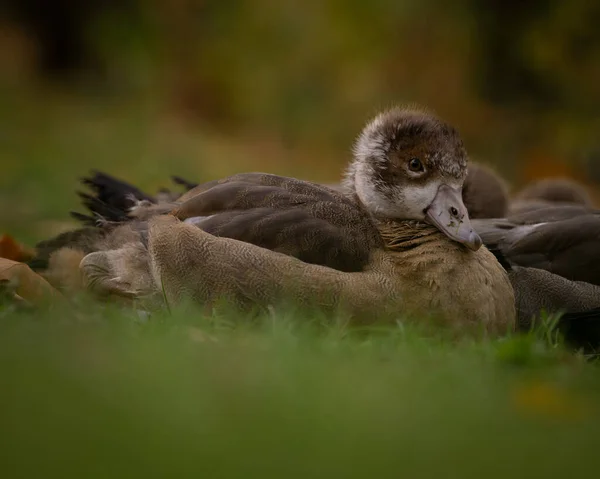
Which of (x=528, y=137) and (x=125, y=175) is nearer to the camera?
(x=125, y=175)

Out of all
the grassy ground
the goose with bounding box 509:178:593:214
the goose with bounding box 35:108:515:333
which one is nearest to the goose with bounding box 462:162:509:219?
the goose with bounding box 509:178:593:214

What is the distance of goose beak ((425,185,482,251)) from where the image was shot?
5.64 meters

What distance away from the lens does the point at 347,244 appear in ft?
18.1

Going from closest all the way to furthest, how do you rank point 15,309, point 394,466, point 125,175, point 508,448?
point 394,466
point 508,448
point 15,309
point 125,175

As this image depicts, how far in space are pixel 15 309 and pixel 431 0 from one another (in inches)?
553

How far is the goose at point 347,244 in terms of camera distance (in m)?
5.34

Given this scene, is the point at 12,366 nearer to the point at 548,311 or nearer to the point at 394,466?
the point at 394,466

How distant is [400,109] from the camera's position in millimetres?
6160

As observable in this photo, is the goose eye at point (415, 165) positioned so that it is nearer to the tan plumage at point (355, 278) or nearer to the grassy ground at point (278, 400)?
the tan plumage at point (355, 278)

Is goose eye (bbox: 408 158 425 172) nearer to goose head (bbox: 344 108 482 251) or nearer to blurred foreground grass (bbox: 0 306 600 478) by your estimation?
goose head (bbox: 344 108 482 251)

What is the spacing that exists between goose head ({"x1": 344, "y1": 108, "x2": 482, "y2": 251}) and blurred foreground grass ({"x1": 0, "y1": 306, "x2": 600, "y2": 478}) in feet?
4.07

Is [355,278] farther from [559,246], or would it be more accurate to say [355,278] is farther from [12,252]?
[12,252]

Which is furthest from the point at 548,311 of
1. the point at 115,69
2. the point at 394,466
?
the point at 115,69

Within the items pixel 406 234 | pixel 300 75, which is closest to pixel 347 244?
pixel 406 234
